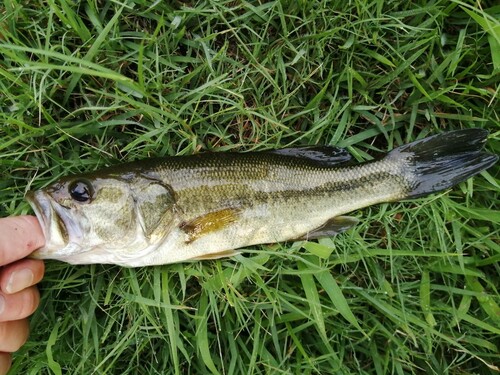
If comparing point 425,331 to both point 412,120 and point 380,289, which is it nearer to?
point 380,289

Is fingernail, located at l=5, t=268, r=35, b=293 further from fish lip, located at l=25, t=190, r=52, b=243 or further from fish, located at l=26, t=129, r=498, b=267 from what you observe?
fish lip, located at l=25, t=190, r=52, b=243

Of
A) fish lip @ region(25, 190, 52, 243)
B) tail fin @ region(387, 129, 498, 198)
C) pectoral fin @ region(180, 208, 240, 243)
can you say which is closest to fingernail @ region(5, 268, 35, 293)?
fish lip @ region(25, 190, 52, 243)

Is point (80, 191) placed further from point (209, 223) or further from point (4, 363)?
point (4, 363)

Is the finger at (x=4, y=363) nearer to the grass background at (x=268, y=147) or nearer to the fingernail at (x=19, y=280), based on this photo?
the grass background at (x=268, y=147)

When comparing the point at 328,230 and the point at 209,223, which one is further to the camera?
the point at 328,230

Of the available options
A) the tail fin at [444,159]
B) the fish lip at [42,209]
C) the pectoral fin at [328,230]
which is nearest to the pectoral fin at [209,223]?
the pectoral fin at [328,230]

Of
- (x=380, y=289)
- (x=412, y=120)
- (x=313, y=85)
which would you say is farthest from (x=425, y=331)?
(x=313, y=85)

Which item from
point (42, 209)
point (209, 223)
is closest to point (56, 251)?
point (42, 209)

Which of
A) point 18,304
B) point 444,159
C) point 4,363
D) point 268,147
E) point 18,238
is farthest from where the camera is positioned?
point 268,147
